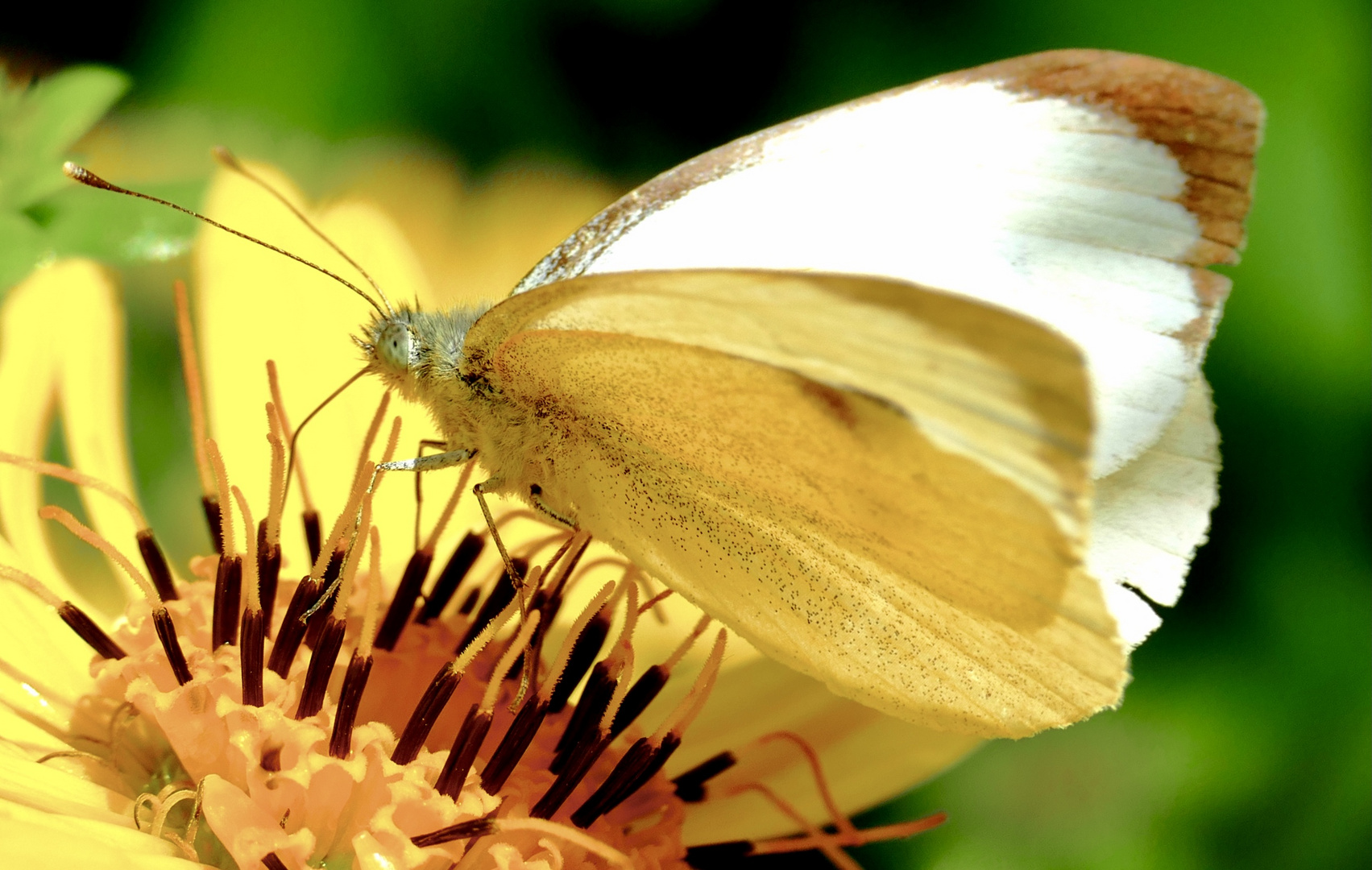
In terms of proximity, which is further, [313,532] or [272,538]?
[313,532]

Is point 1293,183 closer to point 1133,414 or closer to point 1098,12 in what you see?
point 1098,12

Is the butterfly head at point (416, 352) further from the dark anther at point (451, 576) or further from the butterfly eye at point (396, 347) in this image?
the dark anther at point (451, 576)

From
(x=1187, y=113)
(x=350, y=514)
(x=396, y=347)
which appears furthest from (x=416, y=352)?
(x=1187, y=113)

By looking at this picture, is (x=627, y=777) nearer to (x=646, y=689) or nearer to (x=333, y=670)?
(x=646, y=689)

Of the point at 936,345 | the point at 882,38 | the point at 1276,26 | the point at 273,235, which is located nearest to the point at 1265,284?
the point at 1276,26

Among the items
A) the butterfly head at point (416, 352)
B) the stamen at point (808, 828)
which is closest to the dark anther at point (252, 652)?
the butterfly head at point (416, 352)

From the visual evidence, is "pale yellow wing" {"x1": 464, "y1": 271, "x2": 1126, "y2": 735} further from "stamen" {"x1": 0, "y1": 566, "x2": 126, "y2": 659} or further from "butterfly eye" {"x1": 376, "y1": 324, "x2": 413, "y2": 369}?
"stamen" {"x1": 0, "y1": 566, "x2": 126, "y2": 659}
